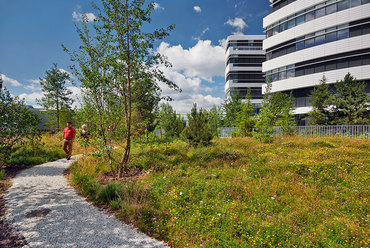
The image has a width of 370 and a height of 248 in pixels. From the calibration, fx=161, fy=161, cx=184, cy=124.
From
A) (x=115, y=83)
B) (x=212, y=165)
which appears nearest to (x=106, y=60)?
(x=115, y=83)

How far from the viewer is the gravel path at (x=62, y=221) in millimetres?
2748

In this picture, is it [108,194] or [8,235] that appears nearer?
[8,235]

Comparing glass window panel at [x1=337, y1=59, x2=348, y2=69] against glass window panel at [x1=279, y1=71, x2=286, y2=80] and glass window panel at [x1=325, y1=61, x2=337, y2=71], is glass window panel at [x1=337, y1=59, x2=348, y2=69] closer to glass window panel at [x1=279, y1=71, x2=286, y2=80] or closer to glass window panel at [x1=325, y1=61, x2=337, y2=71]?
glass window panel at [x1=325, y1=61, x2=337, y2=71]

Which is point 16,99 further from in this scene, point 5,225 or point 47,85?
point 47,85

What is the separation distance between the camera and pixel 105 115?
19.5 feet

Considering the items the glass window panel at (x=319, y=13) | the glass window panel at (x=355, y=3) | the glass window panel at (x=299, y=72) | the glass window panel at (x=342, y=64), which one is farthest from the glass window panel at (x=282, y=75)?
the glass window panel at (x=355, y=3)

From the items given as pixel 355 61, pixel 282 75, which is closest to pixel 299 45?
pixel 282 75

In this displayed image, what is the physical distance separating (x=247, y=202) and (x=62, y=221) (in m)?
4.07

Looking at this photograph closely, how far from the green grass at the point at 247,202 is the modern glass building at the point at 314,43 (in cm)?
2254

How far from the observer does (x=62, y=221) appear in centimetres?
326

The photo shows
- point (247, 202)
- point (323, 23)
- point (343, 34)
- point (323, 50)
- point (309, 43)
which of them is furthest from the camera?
point (309, 43)

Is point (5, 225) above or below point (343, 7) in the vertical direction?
below

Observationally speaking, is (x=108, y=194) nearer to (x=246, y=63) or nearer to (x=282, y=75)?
(x=282, y=75)

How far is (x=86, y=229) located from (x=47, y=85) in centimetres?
2433
